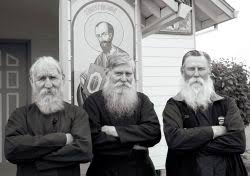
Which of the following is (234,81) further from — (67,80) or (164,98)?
(67,80)

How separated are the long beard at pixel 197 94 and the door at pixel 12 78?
377cm

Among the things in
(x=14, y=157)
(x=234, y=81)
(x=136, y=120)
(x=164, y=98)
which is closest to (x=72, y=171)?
(x=14, y=157)

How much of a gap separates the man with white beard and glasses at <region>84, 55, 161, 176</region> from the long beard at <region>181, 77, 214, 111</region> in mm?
345

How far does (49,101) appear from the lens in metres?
3.36

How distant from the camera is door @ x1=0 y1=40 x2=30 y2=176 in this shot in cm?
661

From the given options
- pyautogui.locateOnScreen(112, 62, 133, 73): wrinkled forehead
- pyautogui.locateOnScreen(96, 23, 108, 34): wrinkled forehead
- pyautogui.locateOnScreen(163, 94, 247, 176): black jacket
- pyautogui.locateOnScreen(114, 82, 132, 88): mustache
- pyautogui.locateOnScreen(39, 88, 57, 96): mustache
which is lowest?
pyautogui.locateOnScreen(163, 94, 247, 176): black jacket

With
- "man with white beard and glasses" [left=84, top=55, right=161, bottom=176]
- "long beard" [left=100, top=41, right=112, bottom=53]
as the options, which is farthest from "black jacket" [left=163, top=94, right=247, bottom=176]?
"long beard" [left=100, top=41, right=112, bottom=53]

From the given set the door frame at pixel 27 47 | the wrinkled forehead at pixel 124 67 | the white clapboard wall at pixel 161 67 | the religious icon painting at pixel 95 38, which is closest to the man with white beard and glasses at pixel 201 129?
the wrinkled forehead at pixel 124 67

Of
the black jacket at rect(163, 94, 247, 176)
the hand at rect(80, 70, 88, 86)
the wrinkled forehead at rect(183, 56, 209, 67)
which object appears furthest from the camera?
the hand at rect(80, 70, 88, 86)

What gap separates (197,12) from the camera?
7.32m

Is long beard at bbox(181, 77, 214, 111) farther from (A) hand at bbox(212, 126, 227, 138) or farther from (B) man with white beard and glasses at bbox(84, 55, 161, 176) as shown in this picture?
(B) man with white beard and glasses at bbox(84, 55, 161, 176)

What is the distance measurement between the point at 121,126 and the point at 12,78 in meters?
3.67

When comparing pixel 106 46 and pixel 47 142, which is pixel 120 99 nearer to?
pixel 47 142

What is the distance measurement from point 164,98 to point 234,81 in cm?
226
